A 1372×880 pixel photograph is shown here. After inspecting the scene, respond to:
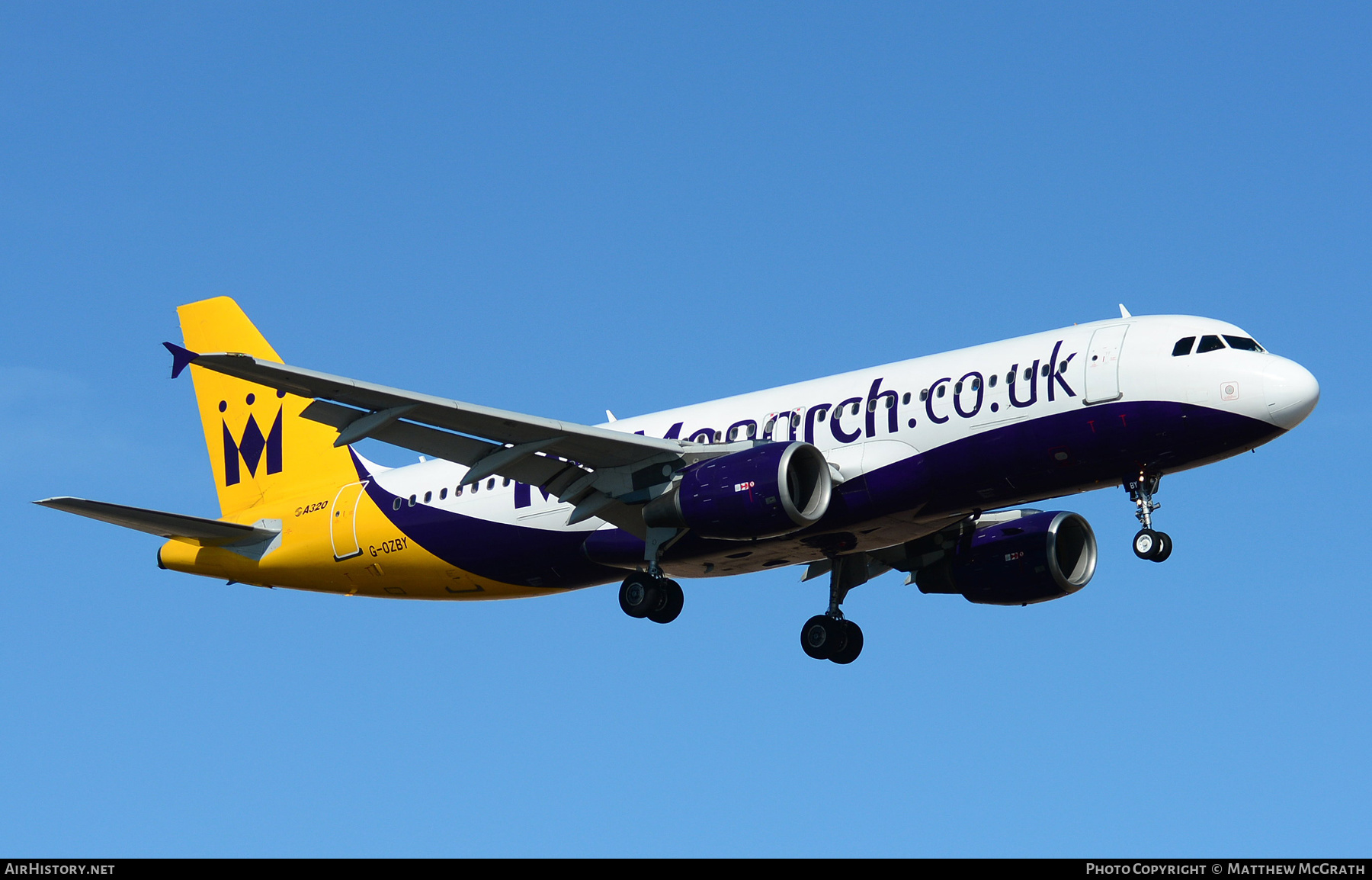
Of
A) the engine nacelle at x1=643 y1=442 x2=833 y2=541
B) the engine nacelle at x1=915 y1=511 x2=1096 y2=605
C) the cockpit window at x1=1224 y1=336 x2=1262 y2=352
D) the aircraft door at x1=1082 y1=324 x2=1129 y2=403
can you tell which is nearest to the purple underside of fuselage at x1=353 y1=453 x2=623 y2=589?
the engine nacelle at x1=643 y1=442 x2=833 y2=541

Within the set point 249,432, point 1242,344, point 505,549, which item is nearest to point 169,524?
point 249,432

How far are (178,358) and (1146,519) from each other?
17.1m

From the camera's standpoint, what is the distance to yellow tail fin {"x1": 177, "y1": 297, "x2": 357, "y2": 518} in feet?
131

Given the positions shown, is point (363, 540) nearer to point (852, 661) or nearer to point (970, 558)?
point (852, 661)

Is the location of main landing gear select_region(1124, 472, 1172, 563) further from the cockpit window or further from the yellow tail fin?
the yellow tail fin

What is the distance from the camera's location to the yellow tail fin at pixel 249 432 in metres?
39.8

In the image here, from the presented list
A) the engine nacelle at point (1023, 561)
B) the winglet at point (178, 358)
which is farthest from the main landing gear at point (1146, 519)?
the winglet at point (178, 358)

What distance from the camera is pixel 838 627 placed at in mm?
36031

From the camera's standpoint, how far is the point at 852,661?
118 ft

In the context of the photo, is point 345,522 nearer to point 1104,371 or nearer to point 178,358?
point 178,358

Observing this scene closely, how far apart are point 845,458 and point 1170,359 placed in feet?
20.5

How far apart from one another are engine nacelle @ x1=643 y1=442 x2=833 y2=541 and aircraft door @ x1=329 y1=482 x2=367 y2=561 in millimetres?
9352
